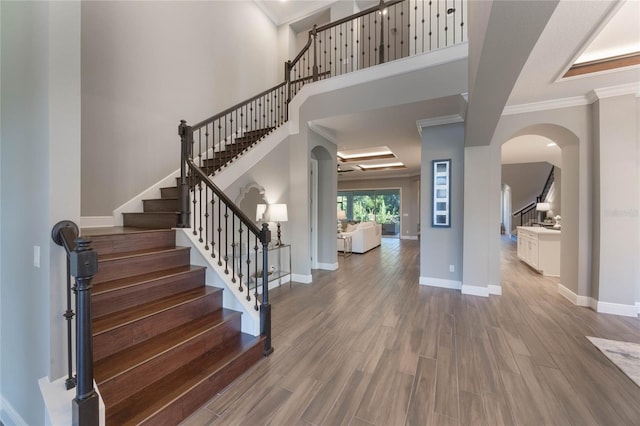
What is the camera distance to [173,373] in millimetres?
1753

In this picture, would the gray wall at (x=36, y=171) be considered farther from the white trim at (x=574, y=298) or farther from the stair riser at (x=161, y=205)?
the white trim at (x=574, y=298)

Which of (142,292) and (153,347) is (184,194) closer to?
(142,292)

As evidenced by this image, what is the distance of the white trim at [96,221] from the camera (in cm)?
312

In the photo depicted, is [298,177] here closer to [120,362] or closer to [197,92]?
[197,92]

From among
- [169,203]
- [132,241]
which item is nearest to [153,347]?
[132,241]

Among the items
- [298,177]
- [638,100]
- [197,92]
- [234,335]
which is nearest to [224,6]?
[197,92]

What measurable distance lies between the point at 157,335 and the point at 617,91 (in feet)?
18.2

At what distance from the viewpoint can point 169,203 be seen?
127 inches

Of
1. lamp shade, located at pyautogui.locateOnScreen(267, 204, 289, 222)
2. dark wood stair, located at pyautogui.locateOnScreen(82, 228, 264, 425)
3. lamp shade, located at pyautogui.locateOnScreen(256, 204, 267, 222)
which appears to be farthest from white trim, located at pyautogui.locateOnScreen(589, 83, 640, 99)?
dark wood stair, located at pyautogui.locateOnScreen(82, 228, 264, 425)

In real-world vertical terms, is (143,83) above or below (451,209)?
above

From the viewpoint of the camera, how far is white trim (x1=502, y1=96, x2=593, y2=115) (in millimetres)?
3406

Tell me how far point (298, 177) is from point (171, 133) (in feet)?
6.97

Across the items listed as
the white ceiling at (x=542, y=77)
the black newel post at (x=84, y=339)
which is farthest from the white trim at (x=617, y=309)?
the black newel post at (x=84, y=339)

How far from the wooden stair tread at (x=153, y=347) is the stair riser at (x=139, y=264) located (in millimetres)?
620
